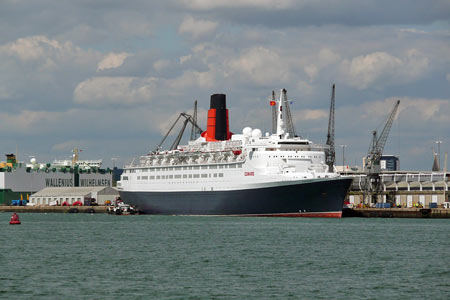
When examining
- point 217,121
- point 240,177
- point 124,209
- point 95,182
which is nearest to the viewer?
point 240,177

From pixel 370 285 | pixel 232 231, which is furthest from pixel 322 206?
pixel 370 285

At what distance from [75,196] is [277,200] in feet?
224

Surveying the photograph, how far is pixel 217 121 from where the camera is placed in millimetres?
109062

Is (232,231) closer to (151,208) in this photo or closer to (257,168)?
(257,168)

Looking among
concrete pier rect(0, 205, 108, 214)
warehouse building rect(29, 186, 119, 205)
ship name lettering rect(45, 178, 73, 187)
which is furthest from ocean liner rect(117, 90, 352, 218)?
ship name lettering rect(45, 178, 73, 187)

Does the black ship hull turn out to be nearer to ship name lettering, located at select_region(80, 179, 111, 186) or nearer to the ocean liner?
the ocean liner

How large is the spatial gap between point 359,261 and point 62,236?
27920mm

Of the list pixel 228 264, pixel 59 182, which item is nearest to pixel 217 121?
pixel 228 264

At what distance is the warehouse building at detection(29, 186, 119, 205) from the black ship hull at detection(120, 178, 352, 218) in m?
49.0

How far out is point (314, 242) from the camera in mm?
58188

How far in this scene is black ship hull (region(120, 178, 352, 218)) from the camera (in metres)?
86.7

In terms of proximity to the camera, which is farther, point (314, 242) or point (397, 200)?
point (397, 200)

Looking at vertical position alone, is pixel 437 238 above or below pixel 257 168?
below

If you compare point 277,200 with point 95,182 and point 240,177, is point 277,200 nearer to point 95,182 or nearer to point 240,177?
point 240,177
